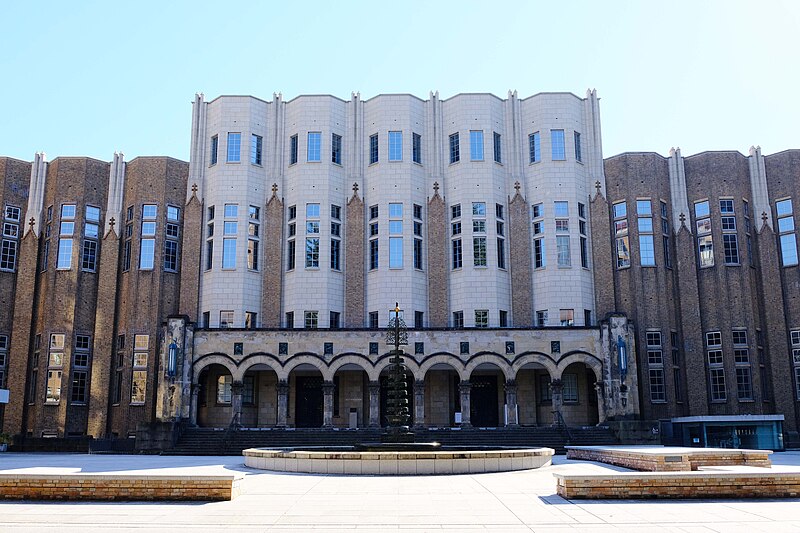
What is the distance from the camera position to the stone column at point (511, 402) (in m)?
40.1

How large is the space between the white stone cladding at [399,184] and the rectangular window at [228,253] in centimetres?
29

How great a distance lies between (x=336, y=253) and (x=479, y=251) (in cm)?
830

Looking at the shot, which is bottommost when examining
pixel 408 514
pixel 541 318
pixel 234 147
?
pixel 408 514

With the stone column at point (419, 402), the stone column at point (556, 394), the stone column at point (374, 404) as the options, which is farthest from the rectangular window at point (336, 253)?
the stone column at point (556, 394)

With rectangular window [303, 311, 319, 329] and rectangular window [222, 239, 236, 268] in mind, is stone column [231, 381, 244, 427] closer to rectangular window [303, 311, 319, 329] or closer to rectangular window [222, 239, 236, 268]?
rectangular window [303, 311, 319, 329]

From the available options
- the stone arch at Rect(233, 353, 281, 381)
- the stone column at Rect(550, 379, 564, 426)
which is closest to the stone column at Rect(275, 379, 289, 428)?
the stone arch at Rect(233, 353, 281, 381)

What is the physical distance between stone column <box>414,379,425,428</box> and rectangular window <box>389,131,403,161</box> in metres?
14.1

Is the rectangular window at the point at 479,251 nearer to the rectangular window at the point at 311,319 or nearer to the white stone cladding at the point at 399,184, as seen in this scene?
the white stone cladding at the point at 399,184

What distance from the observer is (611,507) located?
552 inches

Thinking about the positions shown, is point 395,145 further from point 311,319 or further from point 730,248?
point 730,248

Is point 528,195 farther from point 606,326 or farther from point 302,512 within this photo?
point 302,512

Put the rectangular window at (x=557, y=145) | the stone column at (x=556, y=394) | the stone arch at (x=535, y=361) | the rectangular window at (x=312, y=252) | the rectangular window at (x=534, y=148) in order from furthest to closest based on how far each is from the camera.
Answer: the rectangular window at (x=534, y=148), the rectangular window at (x=557, y=145), the rectangular window at (x=312, y=252), the stone arch at (x=535, y=361), the stone column at (x=556, y=394)

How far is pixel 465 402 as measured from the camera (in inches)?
1575

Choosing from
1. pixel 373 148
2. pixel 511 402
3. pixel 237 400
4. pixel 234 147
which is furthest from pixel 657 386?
pixel 234 147
